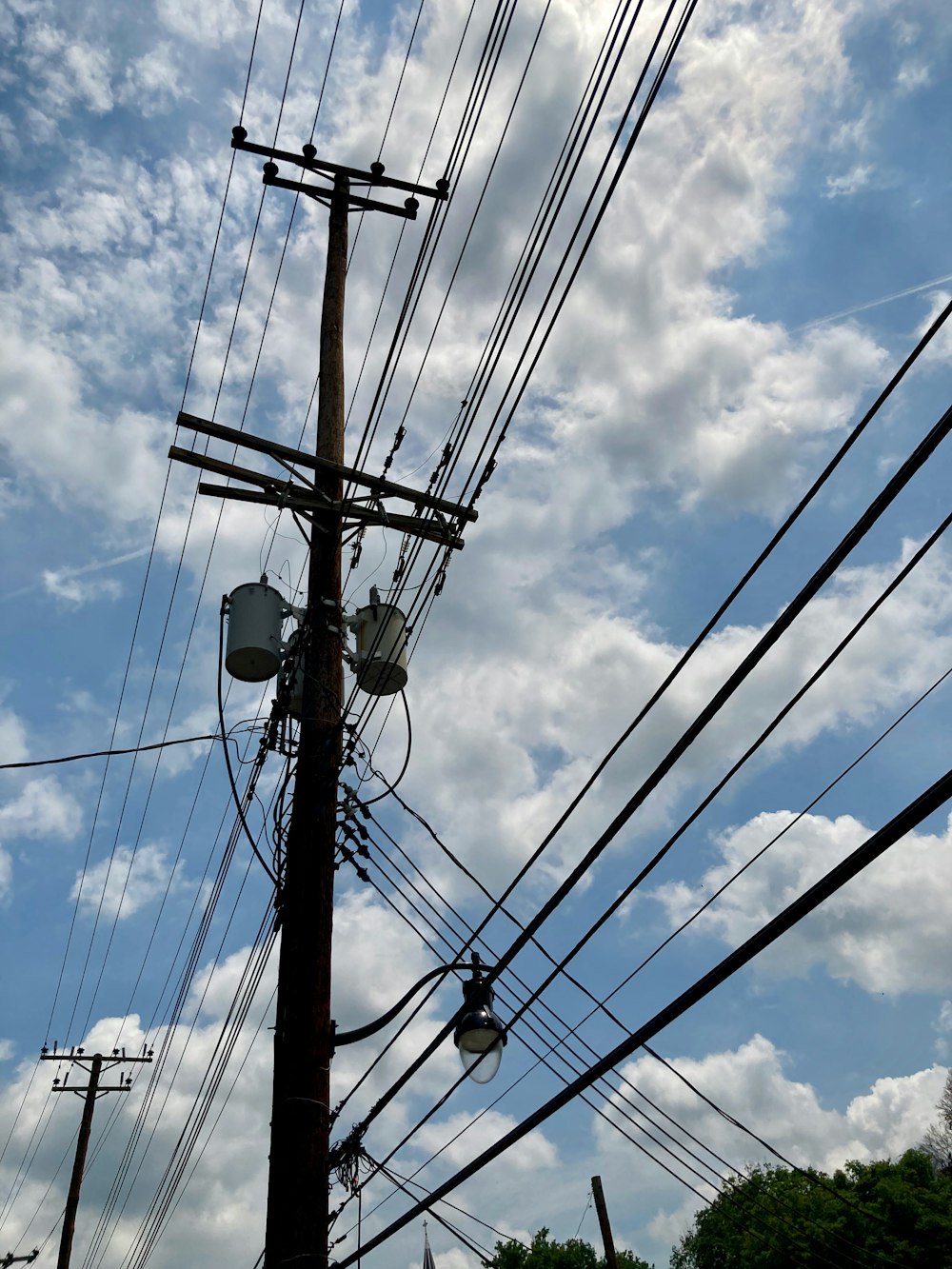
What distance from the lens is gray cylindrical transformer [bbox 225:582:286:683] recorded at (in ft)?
27.5

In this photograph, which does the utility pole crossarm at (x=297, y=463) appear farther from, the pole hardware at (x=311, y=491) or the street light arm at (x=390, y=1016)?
the street light arm at (x=390, y=1016)

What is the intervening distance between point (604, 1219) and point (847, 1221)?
32.5 feet

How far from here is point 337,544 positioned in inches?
343

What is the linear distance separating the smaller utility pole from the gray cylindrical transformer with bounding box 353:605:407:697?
839 inches

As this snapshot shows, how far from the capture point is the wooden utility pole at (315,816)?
621 cm

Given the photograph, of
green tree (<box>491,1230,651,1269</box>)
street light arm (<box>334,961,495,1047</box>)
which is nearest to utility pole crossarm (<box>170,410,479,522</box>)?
street light arm (<box>334,961,495,1047</box>)

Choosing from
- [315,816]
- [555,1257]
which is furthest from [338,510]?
[555,1257]

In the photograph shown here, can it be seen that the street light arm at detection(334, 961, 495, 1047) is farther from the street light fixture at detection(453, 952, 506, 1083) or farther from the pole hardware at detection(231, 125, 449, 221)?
the pole hardware at detection(231, 125, 449, 221)

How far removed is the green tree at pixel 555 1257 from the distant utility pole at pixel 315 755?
4320 centimetres

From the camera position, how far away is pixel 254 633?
839 centimetres

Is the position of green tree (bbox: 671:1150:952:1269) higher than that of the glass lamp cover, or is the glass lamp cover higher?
green tree (bbox: 671:1150:952:1269)

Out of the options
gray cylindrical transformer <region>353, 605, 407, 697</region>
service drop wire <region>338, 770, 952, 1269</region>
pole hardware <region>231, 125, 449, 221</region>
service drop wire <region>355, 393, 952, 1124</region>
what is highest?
pole hardware <region>231, 125, 449, 221</region>

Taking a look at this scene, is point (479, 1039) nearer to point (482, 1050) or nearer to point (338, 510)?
point (482, 1050)

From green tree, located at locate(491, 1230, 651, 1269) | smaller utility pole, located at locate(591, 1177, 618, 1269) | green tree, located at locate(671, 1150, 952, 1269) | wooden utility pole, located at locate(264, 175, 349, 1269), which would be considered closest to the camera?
wooden utility pole, located at locate(264, 175, 349, 1269)
